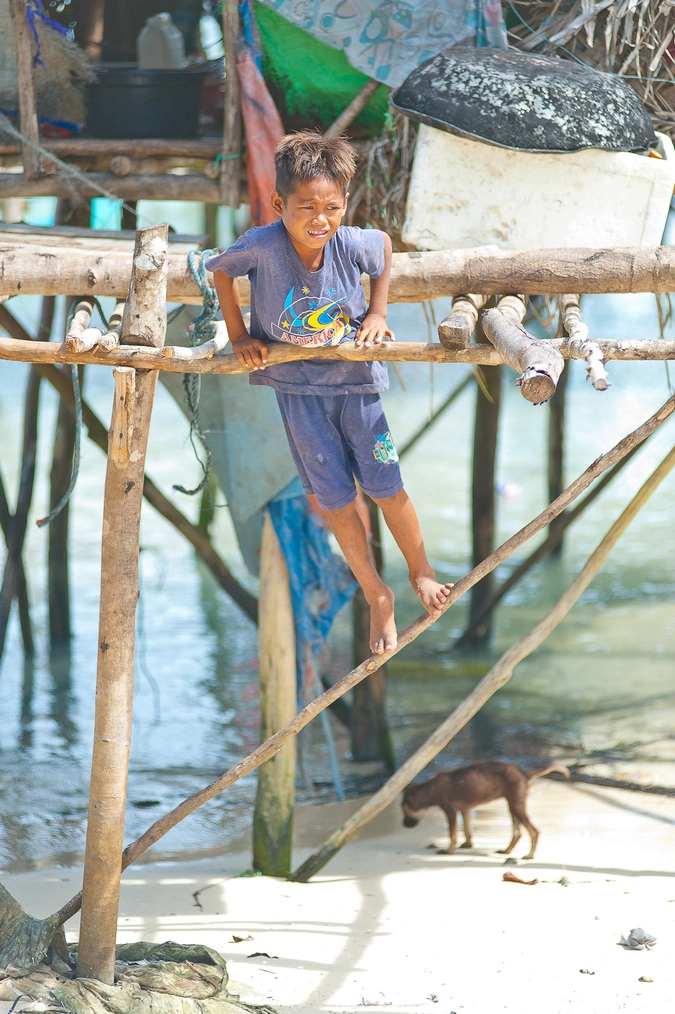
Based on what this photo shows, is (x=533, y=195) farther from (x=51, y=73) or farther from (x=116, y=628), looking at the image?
(x=51, y=73)

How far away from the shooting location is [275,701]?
454 centimetres

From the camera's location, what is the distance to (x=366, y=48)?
13.0 feet

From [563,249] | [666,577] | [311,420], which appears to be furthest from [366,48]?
[666,577]

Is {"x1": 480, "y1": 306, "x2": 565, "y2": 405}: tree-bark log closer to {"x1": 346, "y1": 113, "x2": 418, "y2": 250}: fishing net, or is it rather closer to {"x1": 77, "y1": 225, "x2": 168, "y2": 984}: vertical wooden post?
{"x1": 77, "y1": 225, "x2": 168, "y2": 984}: vertical wooden post

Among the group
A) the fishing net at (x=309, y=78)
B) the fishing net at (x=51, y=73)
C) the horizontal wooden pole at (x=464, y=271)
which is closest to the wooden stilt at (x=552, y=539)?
the fishing net at (x=309, y=78)

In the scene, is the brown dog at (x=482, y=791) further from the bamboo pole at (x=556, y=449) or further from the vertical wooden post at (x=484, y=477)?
the bamboo pole at (x=556, y=449)

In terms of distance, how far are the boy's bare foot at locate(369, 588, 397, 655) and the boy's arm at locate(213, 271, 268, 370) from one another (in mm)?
788

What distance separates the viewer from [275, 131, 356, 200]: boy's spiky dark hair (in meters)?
2.56

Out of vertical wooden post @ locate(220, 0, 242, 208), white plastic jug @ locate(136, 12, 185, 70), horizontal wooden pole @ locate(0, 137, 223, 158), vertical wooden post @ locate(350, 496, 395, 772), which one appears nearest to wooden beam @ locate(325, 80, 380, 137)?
vertical wooden post @ locate(220, 0, 242, 208)

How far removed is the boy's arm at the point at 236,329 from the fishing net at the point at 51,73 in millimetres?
2019

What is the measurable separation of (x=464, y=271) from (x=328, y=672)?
9.02ft

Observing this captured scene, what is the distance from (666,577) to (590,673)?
7.72ft

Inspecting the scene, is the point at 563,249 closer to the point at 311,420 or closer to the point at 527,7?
the point at 311,420

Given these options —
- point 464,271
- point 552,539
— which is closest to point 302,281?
point 464,271
